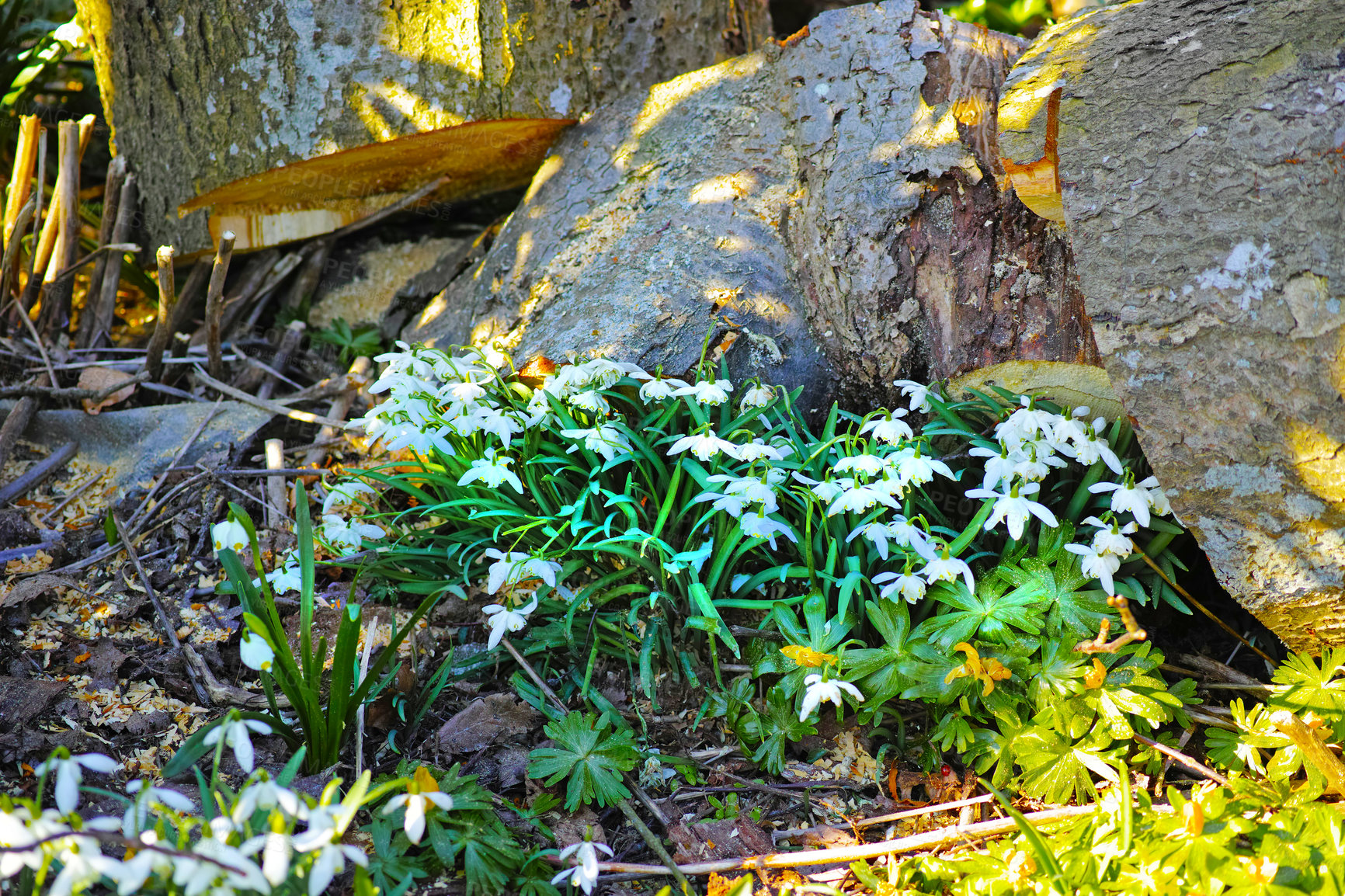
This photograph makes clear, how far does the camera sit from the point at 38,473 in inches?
109

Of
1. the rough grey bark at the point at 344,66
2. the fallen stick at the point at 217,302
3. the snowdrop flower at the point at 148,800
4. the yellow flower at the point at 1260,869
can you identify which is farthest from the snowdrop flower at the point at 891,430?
the fallen stick at the point at 217,302

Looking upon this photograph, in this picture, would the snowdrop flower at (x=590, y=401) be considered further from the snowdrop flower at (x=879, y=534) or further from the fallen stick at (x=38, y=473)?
the fallen stick at (x=38, y=473)

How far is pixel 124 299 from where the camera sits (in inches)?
150

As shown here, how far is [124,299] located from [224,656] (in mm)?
2380

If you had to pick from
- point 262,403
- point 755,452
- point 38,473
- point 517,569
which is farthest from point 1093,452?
point 38,473

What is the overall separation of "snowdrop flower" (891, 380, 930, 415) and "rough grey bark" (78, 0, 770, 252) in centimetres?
159

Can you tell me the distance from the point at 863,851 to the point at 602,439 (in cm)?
101

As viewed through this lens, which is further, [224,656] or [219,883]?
[224,656]

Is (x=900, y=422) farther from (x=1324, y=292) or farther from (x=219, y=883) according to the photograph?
(x=219, y=883)

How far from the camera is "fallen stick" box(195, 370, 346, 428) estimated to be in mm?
2895

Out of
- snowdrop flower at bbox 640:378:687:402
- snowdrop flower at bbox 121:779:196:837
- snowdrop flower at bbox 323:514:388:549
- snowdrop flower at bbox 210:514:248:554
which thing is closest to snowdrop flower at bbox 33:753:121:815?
snowdrop flower at bbox 121:779:196:837

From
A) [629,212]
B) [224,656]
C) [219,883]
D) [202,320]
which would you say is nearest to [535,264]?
[629,212]

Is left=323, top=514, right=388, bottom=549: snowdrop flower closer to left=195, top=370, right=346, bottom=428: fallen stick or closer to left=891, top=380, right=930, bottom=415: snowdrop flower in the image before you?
left=195, top=370, right=346, bottom=428: fallen stick

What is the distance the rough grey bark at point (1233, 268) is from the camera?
5.49 ft
